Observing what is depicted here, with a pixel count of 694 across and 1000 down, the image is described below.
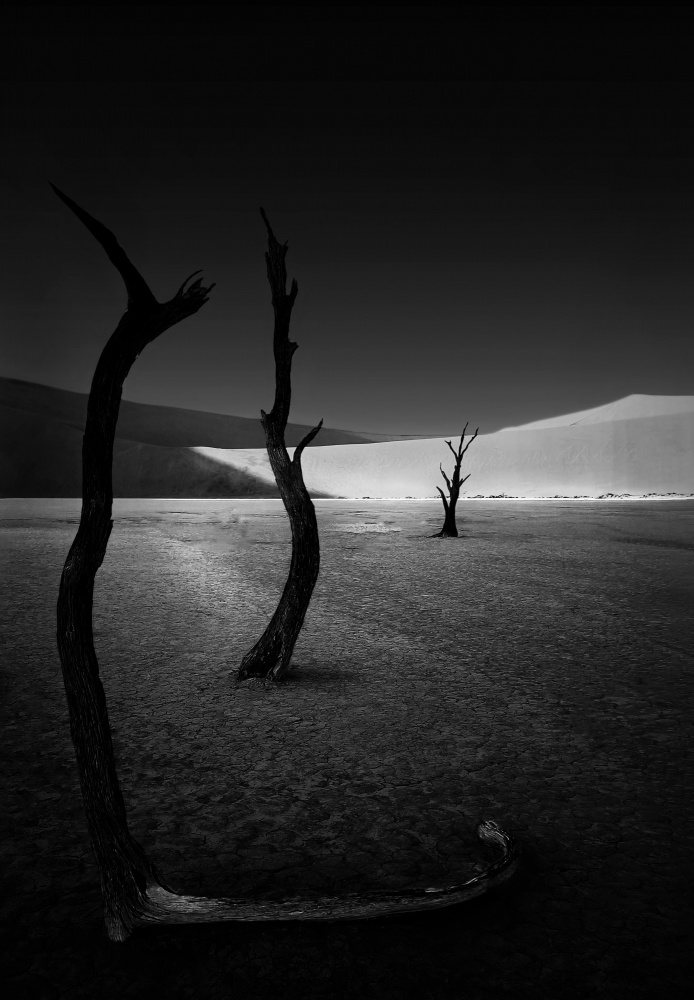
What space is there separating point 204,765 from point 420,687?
1.83 metres

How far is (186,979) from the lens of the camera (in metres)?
2.06

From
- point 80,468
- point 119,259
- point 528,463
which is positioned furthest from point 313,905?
point 528,463

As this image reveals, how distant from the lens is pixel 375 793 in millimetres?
3258

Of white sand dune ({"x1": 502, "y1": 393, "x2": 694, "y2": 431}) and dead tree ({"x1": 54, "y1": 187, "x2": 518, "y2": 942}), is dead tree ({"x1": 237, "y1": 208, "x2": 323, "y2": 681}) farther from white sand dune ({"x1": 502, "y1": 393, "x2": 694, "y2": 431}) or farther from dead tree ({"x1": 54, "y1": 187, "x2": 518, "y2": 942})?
white sand dune ({"x1": 502, "y1": 393, "x2": 694, "y2": 431})

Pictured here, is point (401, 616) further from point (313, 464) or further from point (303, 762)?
point (313, 464)

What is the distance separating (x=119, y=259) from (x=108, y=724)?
1461mm

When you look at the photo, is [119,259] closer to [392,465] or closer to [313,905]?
[313,905]

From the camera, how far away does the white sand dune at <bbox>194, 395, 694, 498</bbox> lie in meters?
56.5

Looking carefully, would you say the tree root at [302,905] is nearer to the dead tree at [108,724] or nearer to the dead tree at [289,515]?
the dead tree at [108,724]

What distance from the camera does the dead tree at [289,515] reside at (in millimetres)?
5000

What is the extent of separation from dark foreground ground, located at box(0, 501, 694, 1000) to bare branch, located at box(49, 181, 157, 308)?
2.06 metres

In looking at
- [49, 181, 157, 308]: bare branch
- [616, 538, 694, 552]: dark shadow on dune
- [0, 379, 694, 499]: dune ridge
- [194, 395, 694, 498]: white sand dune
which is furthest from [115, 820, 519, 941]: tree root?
[194, 395, 694, 498]: white sand dune

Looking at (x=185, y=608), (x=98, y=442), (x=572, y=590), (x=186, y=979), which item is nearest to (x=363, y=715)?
(x=186, y=979)

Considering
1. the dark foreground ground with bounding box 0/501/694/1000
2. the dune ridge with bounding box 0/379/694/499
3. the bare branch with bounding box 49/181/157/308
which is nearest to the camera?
the bare branch with bounding box 49/181/157/308
